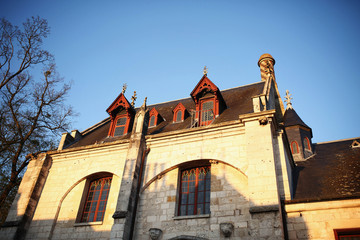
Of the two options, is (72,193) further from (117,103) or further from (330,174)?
(330,174)

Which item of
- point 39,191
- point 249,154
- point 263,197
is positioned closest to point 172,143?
point 249,154

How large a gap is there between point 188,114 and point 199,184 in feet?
17.4

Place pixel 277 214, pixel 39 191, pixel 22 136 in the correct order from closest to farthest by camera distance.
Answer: pixel 277 214 → pixel 39 191 → pixel 22 136

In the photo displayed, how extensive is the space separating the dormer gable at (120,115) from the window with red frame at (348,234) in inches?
429

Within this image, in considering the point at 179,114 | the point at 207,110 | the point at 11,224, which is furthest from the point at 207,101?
the point at 11,224

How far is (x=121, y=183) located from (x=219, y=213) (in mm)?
4155

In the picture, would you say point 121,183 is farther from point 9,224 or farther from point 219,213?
point 9,224

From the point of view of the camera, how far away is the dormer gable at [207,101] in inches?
590

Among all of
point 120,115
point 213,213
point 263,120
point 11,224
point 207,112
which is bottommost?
point 11,224

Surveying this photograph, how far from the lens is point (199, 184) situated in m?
12.1

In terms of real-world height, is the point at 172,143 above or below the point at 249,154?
above

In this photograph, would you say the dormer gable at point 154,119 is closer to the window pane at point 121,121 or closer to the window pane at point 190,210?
the window pane at point 121,121

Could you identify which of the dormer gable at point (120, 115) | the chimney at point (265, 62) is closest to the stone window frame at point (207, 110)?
the dormer gable at point (120, 115)

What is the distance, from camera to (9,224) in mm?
13242
